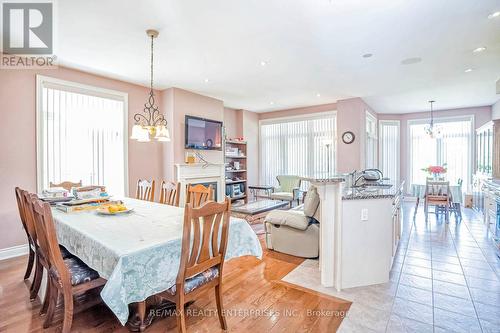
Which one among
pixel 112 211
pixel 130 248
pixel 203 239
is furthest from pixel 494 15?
pixel 112 211

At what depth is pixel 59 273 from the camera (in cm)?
176

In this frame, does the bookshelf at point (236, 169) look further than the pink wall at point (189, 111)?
Yes

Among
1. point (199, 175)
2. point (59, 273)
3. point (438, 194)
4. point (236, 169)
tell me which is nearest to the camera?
point (59, 273)

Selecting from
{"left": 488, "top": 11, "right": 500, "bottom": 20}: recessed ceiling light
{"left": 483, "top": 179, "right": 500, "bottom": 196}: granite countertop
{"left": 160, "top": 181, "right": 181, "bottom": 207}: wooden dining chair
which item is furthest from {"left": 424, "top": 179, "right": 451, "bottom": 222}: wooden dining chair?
Result: {"left": 160, "top": 181, "right": 181, "bottom": 207}: wooden dining chair

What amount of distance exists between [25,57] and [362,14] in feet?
14.2

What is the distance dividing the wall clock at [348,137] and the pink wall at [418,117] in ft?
8.89

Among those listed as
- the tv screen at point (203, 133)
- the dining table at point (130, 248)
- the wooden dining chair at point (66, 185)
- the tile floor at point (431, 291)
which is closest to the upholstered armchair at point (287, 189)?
the tv screen at point (203, 133)

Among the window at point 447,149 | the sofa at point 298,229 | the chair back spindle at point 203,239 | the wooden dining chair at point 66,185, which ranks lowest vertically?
the sofa at point 298,229

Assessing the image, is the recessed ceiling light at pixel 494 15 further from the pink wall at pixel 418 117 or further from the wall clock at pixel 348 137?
the pink wall at pixel 418 117

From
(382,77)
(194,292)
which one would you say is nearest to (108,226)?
(194,292)

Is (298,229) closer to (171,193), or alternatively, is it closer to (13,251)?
(171,193)

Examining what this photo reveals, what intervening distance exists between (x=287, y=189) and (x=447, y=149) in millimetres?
4826

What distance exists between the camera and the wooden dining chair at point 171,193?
11.3ft

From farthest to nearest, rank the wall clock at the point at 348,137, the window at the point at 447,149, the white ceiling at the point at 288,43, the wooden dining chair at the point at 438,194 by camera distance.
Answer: the window at the point at 447,149
the wall clock at the point at 348,137
the wooden dining chair at the point at 438,194
the white ceiling at the point at 288,43
